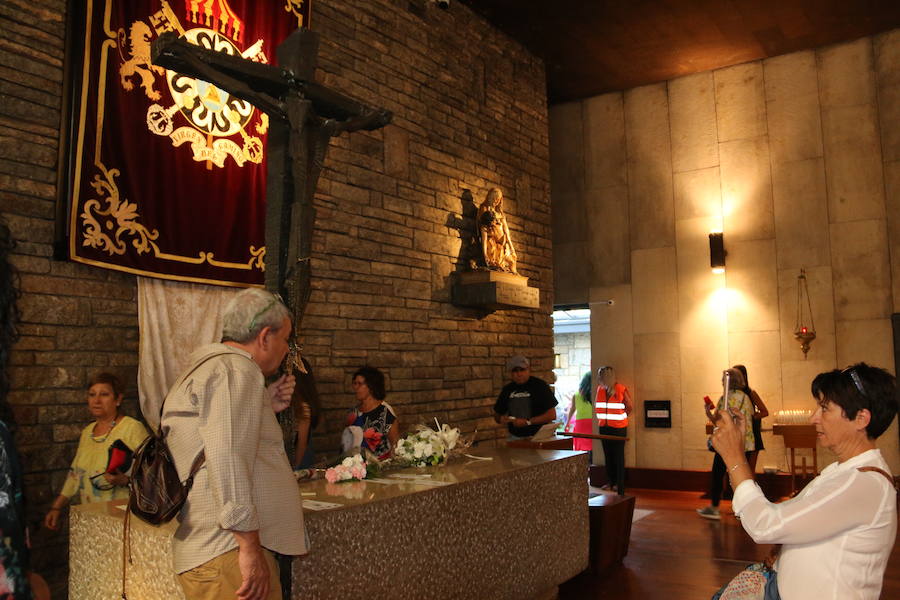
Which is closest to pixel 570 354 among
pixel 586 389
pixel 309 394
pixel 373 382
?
pixel 586 389

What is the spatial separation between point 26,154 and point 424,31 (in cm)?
386

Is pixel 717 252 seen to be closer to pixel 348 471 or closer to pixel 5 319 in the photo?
pixel 348 471

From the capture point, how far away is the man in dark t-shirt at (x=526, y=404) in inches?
242

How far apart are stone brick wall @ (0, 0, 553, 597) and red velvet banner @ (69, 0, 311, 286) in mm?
168

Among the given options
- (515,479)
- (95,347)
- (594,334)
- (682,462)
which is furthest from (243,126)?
(682,462)

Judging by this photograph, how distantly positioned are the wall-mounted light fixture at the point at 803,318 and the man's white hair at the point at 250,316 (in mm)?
7416

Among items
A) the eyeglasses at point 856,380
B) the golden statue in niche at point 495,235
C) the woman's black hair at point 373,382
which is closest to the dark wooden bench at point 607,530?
the woman's black hair at point 373,382

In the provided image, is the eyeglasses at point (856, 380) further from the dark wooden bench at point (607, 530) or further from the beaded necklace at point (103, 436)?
the beaded necklace at point (103, 436)

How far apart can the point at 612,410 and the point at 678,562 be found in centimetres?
335

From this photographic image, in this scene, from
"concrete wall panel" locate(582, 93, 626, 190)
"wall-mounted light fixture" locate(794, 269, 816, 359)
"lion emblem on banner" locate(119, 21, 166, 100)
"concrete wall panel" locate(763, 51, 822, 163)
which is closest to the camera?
"lion emblem on banner" locate(119, 21, 166, 100)

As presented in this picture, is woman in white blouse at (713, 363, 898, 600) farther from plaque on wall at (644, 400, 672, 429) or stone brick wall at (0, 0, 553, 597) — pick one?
plaque on wall at (644, 400, 672, 429)

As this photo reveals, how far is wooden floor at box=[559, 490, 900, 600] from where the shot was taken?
15.2 ft

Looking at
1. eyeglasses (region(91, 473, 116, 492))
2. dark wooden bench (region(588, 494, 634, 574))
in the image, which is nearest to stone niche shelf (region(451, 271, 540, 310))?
dark wooden bench (region(588, 494, 634, 574))

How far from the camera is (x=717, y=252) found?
8727 millimetres
